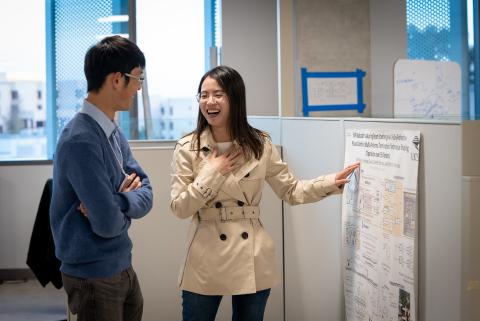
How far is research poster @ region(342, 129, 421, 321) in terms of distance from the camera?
2.02 meters

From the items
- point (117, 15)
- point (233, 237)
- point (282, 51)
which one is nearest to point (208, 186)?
point (233, 237)

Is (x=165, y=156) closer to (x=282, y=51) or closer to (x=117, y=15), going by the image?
(x=282, y=51)

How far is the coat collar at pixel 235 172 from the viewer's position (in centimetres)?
217

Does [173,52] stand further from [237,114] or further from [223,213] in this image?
[223,213]

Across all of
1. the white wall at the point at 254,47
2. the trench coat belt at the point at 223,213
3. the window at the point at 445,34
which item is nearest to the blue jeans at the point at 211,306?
the trench coat belt at the point at 223,213

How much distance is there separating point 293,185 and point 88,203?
916 millimetres

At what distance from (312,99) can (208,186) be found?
1428 millimetres

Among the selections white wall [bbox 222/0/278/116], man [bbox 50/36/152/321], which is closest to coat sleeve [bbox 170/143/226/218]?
man [bbox 50/36/152/321]

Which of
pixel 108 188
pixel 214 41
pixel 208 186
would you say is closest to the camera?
pixel 108 188

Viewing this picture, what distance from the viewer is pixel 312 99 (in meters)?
3.37

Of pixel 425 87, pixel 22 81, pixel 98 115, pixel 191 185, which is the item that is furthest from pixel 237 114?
pixel 22 81

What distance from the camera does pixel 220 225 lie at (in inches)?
86.5

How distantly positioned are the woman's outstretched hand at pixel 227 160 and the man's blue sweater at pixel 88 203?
0.44 metres

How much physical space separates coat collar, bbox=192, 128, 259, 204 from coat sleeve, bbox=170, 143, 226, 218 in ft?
0.11
